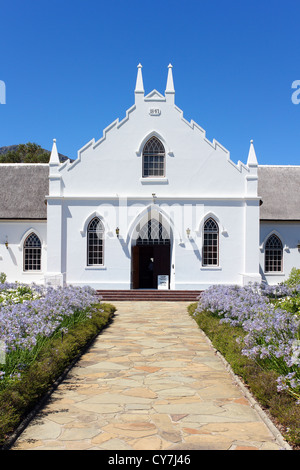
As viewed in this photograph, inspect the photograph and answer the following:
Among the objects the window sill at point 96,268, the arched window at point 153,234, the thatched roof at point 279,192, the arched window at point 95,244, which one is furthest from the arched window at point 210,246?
the arched window at point 95,244

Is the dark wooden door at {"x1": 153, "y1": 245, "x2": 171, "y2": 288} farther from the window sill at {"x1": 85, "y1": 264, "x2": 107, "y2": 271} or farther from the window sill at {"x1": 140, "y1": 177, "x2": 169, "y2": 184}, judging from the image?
the window sill at {"x1": 140, "y1": 177, "x2": 169, "y2": 184}

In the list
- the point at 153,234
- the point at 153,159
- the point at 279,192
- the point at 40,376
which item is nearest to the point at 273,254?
the point at 279,192

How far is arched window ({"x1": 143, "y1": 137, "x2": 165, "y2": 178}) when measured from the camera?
81.3 feet

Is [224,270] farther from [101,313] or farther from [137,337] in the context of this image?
[137,337]

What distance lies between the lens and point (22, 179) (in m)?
29.7

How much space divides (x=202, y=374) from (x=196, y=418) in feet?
8.44

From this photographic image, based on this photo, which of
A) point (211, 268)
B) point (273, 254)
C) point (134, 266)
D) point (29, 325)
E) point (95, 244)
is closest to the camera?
point (29, 325)

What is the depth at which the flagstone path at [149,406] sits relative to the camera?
5.96 m

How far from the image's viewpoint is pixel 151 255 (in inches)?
1200

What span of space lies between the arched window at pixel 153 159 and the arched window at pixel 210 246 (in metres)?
3.99

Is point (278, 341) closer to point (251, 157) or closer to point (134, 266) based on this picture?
point (251, 157)

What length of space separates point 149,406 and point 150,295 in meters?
16.4

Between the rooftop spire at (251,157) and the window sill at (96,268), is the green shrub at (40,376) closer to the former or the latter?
the window sill at (96,268)

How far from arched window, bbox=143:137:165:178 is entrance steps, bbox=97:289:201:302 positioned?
20.3ft
